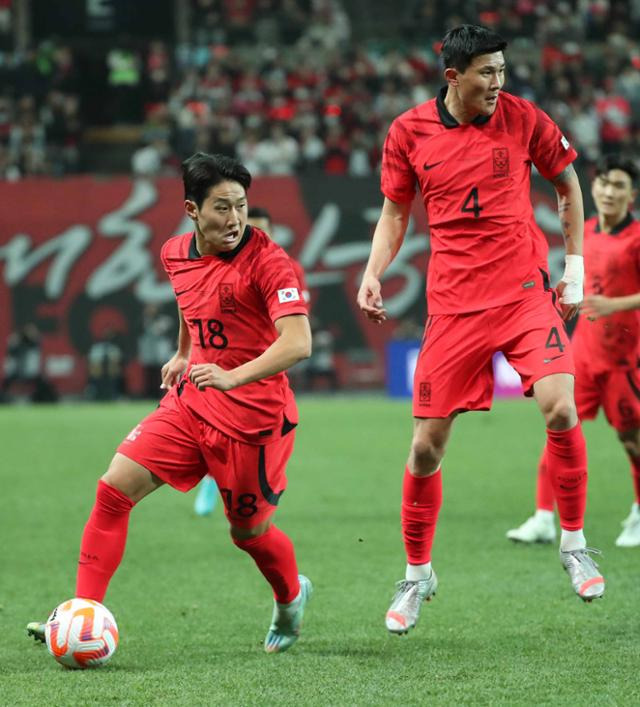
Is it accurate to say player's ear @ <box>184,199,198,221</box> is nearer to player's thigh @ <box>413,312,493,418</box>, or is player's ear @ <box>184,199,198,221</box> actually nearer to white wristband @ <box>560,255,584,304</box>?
player's thigh @ <box>413,312,493,418</box>

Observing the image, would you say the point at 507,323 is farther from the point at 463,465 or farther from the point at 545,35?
the point at 545,35

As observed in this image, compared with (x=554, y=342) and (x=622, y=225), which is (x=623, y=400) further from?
(x=554, y=342)

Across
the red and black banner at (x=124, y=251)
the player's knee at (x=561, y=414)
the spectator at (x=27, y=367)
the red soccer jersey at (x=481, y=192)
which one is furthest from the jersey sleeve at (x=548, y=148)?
the spectator at (x=27, y=367)

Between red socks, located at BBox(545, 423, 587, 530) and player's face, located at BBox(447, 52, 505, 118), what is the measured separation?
1.48 metres

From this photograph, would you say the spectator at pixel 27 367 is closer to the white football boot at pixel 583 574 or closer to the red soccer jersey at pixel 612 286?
the red soccer jersey at pixel 612 286

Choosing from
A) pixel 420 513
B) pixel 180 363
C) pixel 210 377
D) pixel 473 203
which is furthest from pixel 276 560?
pixel 473 203

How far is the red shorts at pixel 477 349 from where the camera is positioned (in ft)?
18.7

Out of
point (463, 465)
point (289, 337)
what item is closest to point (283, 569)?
point (289, 337)

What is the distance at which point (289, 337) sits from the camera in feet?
17.0

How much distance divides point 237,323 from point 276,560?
3.51 ft

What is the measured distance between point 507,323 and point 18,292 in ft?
60.0

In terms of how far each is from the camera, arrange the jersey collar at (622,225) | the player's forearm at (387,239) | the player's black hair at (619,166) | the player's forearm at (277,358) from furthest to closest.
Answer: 1. the jersey collar at (622,225)
2. the player's black hair at (619,166)
3. the player's forearm at (387,239)
4. the player's forearm at (277,358)

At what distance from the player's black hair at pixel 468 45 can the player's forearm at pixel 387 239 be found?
30.2 inches

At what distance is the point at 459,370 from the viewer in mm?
5770
